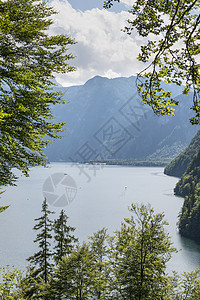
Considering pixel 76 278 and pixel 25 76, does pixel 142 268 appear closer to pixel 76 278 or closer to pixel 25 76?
pixel 76 278

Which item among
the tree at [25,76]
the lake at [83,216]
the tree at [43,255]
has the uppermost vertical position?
the tree at [25,76]

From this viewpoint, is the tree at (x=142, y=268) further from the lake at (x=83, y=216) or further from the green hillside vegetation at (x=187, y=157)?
the green hillside vegetation at (x=187, y=157)

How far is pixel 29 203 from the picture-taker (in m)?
105

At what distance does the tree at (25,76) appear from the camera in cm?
872

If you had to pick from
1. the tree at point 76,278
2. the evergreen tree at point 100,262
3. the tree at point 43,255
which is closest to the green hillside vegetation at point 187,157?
the evergreen tree at point 100,262

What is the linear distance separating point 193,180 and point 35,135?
109 meters

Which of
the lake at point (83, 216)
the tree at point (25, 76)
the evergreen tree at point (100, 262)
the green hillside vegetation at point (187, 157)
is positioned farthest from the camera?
the green hillside vegetation at point (187, 157)

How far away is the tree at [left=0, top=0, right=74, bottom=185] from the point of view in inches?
343

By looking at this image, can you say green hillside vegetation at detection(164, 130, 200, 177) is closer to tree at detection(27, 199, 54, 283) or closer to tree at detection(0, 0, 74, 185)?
tree at detection(27, 199, 54, 283)

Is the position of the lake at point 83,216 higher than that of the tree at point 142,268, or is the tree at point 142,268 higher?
the tree at point 142,268

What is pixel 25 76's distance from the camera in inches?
355

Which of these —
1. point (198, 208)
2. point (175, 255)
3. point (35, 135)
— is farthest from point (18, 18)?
point (198, 208)

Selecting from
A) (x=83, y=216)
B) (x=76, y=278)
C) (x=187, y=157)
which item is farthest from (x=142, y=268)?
(x=187, y=157)

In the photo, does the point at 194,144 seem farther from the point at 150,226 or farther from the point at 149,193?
the point at 150,226
